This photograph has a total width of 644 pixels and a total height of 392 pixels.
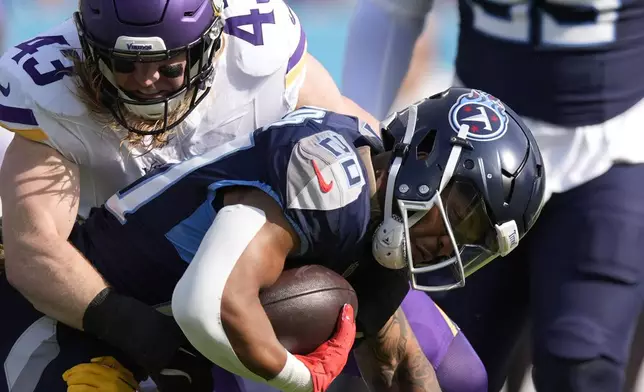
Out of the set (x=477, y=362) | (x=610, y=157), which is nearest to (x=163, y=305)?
(x=477, y=362)

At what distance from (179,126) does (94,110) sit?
0.19 metres

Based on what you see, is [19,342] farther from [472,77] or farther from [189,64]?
[472,77]

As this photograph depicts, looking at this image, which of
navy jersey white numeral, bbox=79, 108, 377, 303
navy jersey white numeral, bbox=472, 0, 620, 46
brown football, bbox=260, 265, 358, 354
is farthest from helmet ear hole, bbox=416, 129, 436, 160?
navy jersey white numeral, bbox=472, 0, 620, 46

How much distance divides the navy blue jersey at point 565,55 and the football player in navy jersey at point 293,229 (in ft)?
1.33

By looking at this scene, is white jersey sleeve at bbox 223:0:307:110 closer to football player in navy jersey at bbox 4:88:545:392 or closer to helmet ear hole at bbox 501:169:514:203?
football player in navy jersey at bbox 4:88:545:392

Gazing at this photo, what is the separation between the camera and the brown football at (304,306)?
6.51 feet

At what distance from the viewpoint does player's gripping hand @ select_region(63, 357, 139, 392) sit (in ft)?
6.74

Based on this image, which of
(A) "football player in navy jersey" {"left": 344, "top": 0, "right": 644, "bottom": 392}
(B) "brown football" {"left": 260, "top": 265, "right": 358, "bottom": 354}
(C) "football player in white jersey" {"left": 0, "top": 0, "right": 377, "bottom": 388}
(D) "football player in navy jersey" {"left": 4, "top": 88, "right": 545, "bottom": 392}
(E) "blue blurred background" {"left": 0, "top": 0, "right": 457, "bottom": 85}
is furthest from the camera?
(E) "blue blurred background" {"left": 0, "top": 0, "right": 457, "bottom": 85}

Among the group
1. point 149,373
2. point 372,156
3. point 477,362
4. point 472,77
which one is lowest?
point 477,362

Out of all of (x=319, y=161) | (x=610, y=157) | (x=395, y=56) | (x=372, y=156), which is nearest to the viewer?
(x=319, y=161)

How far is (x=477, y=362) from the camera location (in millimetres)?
2500

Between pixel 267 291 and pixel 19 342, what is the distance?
510mm

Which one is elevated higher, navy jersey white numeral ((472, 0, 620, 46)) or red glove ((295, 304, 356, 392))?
navy jersey white numeral ((472, 0, 620, 46))

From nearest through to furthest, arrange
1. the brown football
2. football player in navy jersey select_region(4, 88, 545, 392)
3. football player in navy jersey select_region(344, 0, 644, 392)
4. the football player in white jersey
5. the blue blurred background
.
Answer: football player in navy jersey select_region(4, 88, 545, 392), the brown football, the football player in white jersey, football player in navy jersey select_region(344, 0, 644, 392), the blue blurred background
